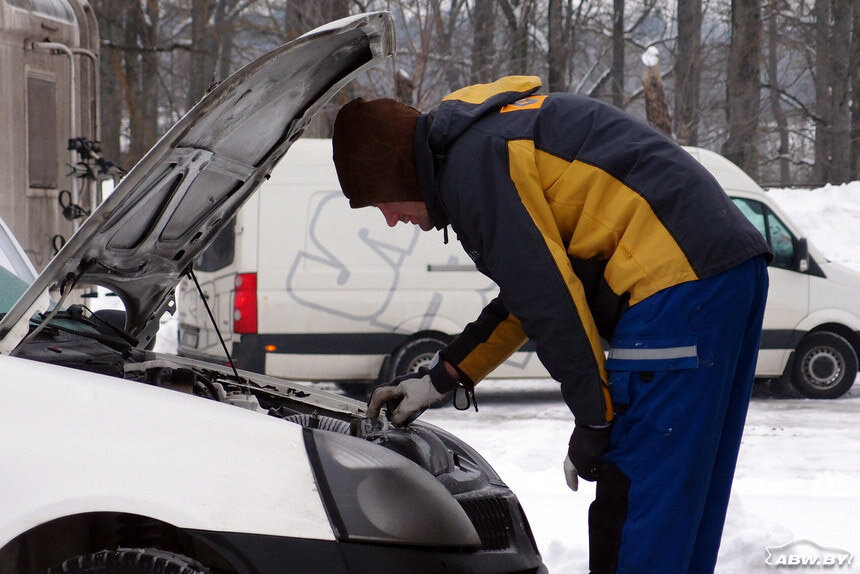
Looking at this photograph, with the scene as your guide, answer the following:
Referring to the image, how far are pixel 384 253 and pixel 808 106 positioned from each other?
73.0ft

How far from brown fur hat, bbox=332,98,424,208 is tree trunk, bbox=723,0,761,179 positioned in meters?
15.7

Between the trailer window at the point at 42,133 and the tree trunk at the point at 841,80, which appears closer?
the trailer window at the point at 42,133

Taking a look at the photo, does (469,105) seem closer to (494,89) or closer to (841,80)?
(494,89)

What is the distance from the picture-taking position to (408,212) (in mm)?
2717

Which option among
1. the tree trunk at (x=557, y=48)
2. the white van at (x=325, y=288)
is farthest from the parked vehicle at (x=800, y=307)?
the tree trunk at (x=557, y=48)

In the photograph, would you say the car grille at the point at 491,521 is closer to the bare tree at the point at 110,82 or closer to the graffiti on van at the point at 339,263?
the graffiti on van at the point at 339,263

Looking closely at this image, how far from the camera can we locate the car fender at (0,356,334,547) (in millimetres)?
2086

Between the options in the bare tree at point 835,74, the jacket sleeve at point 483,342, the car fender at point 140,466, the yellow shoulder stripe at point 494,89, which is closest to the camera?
the car fender at point 140,466

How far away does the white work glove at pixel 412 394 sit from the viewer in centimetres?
304

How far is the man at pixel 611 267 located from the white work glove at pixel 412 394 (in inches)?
23.1

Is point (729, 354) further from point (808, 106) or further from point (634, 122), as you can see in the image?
point (808, 106)

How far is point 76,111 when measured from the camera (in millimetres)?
8234

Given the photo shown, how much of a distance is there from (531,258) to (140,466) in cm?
104

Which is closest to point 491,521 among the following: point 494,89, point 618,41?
point 494,89
